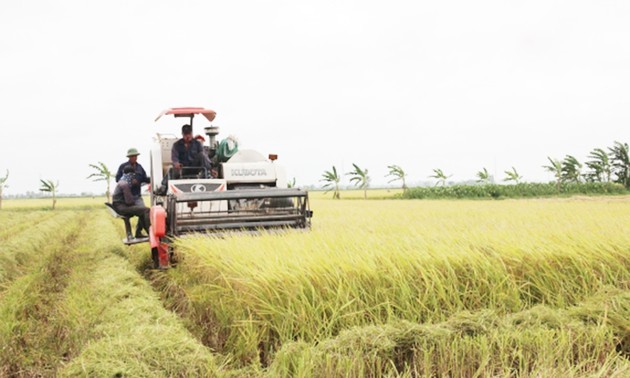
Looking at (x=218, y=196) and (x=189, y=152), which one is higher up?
(x=189, y=152)

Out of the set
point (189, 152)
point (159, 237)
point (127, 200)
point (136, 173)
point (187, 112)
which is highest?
point (187, 112)

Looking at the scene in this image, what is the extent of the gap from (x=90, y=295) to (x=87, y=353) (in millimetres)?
2429

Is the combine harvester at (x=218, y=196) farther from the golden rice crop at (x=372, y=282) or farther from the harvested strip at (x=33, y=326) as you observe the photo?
the harvested strip at (x=33, y=326)

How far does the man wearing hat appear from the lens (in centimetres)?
861

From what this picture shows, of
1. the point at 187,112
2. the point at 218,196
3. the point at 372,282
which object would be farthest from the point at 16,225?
the point at 372,282

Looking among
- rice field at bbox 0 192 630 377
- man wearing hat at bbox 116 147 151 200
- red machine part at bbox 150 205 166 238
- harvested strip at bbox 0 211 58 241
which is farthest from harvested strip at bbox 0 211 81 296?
rice field at bbox 0 192 630 377

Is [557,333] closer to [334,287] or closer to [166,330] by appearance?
[334,287]

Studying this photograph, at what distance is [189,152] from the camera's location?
8.19 m

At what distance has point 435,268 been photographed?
A: 434 centimetres

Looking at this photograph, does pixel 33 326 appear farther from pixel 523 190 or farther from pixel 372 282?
pixel 523 190

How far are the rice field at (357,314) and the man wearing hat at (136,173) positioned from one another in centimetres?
321

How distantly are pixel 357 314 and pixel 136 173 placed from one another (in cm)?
595

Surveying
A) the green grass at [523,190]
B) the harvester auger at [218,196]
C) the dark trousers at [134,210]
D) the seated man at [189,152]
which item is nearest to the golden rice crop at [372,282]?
Result: the harvester auger at [218,196]

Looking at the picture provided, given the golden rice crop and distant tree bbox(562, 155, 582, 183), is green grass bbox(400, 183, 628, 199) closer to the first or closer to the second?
distant tree bbox(562, 155, 582, 183)
